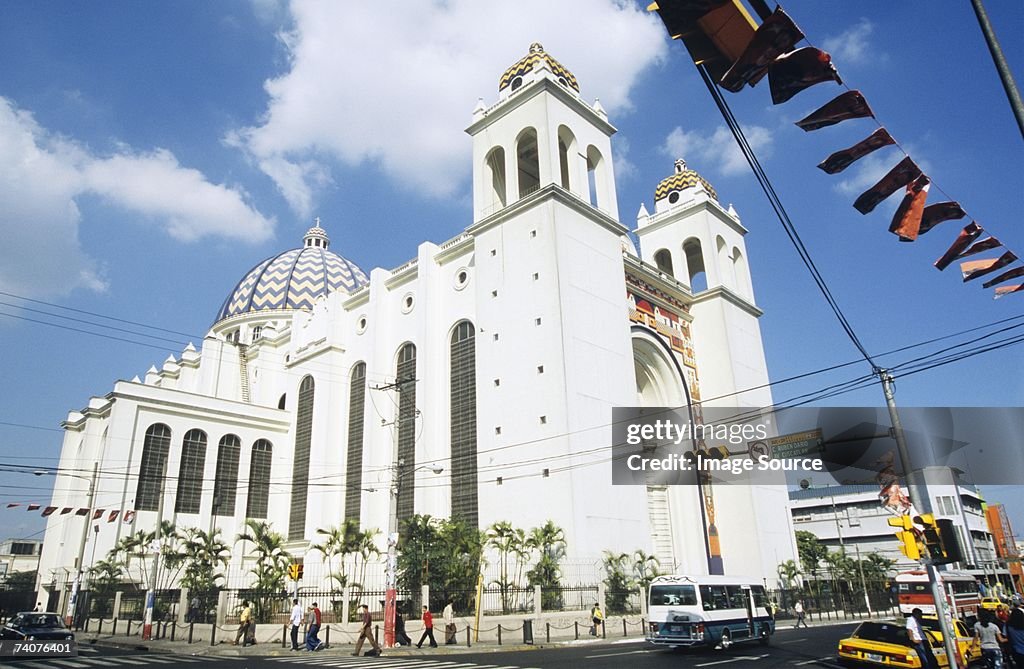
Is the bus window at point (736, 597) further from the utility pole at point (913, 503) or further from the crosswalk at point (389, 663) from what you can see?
the crosswalk at point (389, 663)

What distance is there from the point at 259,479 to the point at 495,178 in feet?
76.7

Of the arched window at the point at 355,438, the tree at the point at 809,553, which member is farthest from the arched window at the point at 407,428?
the tree at the point at 809,553

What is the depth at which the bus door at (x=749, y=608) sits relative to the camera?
19.2 metres

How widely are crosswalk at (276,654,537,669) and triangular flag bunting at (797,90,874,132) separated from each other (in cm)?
1146

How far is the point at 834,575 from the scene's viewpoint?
1987 inches

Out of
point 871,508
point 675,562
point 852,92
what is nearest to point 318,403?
point 675,562

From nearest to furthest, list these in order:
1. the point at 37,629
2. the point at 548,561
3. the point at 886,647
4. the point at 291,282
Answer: the point at 886,647, the point at 37,629, the point at 548,561, the point at 291,282

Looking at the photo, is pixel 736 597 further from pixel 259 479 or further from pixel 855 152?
pixel 259 479

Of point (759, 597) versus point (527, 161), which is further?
point (527, 161)

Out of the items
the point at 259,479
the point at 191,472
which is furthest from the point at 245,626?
the point at 259,479

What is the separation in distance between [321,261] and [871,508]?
61.6m

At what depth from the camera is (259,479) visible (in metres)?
41.1

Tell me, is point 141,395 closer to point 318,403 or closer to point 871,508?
point 318,403

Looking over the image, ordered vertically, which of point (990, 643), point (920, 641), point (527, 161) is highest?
point (527, 161)
